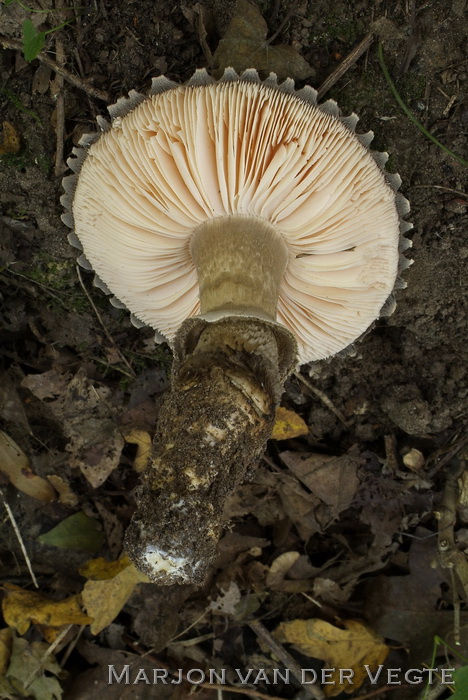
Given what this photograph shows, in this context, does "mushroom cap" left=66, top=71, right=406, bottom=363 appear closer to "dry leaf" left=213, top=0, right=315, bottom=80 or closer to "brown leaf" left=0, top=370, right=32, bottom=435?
"dry leaf" left=213, top=0, right=315, bottom=80

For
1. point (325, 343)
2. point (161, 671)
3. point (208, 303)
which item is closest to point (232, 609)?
point (161, 671)

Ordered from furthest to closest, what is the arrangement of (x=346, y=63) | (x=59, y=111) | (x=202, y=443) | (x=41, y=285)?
1. (x=41, y=285)
2. (x=59, y=111)
3. (x=346, y=63)
4. (x=202, y=443)

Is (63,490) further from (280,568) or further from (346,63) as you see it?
(346,63)

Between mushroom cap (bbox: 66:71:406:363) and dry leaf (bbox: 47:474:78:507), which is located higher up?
mushroom cap (bbox: 66:71:406:363)

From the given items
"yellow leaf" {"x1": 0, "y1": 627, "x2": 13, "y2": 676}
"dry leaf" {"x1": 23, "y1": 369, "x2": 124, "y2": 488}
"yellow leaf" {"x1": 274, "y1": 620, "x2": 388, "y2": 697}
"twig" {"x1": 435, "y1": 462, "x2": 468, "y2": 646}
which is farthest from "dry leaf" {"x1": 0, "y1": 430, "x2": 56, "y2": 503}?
"twig" {"x1": 435, "y1": 462, "x2": 468, "y2": 646}

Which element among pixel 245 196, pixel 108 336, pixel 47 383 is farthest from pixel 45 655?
pixel 245 196
